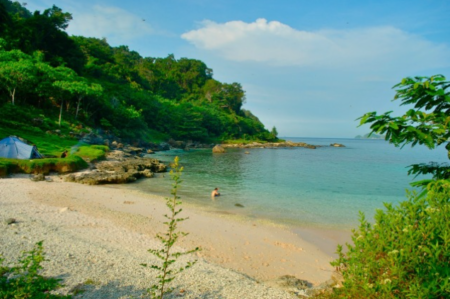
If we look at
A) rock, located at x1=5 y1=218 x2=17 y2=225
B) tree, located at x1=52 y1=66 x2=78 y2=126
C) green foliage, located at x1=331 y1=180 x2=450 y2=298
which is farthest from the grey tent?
green foliage, located at x1=331 y1=180 x2=450 y2=298

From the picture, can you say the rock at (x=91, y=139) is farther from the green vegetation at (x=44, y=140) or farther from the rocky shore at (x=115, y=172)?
the rocky shore at (x=115, y=172)

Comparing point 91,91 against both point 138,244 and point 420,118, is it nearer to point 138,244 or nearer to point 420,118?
point 138,244

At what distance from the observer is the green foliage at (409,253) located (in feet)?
11.4

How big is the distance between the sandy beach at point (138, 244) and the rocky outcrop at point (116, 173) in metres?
4.51

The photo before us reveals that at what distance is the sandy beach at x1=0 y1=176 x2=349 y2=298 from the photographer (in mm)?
7213

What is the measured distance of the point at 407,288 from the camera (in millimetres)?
3809

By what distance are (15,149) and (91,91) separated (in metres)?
24.8

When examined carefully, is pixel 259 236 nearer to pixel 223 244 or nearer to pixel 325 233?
pixel 223 244

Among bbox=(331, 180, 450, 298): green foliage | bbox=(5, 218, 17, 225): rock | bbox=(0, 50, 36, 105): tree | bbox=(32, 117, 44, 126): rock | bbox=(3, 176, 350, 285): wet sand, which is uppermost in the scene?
bbox=(0, 50, 36, 105): tree

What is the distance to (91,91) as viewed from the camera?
151 feet

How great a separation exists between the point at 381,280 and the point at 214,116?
315 ft

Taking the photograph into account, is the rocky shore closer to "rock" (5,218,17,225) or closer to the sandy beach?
the sandy beach

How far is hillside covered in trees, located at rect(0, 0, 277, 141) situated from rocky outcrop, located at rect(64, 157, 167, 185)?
679 inches

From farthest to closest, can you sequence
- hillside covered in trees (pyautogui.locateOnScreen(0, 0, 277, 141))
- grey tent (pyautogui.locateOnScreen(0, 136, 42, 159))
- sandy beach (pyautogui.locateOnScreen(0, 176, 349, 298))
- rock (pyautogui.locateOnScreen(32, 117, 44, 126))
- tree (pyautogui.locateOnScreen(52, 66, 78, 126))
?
hillside covered in trees (pyautogui.locateOnScreen(0, 0, 277, 141)), tree (pyautogui.locateOnScreen(52, 66, 78, 126)), rock (pyautogui.locateOnScreen(32, 117, 44, 126)), grey tent (pyautogui.locateOnScreen(0, 136, 42, 159)), sandy beach (pyautogui.locateOnScreen(0, 176, 349, 298))
